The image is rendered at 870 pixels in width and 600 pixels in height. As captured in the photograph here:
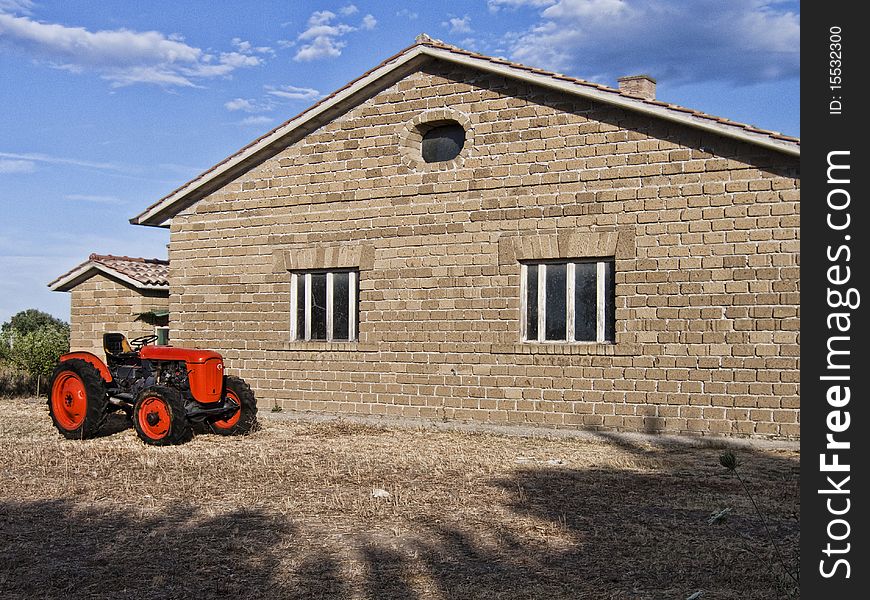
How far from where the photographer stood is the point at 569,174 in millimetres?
12938

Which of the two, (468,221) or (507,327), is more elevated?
(468,221)

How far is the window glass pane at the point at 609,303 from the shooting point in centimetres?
1272

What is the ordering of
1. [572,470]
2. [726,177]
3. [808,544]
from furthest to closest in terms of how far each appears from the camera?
[726,177], [572,470], [808,544]

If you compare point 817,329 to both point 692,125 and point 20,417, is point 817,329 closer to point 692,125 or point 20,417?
point 692,125

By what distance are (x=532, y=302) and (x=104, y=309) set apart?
893 centimetres

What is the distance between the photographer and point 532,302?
13.3 meters

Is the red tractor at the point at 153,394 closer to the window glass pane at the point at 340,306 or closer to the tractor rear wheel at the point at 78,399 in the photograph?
the tractor rear wheel at the point at 78,399

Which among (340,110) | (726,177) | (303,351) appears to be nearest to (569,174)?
(726,177)

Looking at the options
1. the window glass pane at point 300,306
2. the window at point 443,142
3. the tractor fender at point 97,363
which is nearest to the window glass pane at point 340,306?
the window glass pane at point 300,306

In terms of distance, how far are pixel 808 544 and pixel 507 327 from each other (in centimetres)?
897

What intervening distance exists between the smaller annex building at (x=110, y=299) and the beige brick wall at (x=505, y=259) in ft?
5.91

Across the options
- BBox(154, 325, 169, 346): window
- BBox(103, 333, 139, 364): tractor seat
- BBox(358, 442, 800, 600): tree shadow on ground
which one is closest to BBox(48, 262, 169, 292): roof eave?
BBox(154, 325, 169, 346): window

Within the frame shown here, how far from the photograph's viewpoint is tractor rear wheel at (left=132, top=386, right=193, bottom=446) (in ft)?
36.0

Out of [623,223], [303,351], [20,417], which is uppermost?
[623,223]
